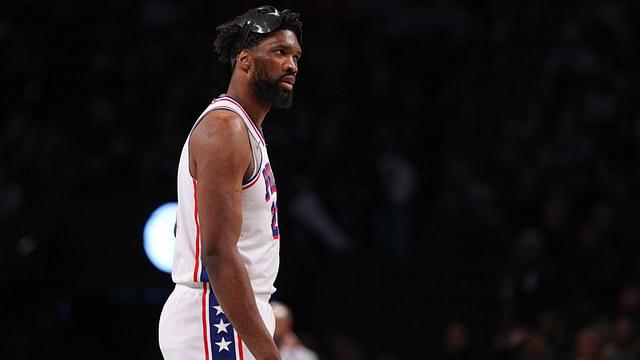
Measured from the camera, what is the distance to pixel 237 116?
3725 mm

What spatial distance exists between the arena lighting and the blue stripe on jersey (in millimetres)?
5807

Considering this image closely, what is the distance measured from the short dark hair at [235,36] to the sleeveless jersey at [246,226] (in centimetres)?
20

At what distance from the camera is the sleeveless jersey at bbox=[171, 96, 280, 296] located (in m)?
3.73

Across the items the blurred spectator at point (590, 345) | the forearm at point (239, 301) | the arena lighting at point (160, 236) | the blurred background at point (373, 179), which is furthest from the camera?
the blurred background at point (373, 179)

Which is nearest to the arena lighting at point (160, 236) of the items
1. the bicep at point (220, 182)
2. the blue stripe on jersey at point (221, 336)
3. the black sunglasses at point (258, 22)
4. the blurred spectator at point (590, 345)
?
the blurred spectator at point (590, 345)

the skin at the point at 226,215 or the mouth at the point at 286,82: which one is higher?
the mouth at the point at 286,82

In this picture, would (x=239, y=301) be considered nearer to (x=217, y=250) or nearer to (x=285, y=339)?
(x=217, y=250)

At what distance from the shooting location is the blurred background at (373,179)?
992 centimetres

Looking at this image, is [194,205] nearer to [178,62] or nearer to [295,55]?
[295,55]

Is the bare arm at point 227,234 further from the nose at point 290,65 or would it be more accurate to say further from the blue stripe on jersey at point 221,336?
the nose at point 290,65

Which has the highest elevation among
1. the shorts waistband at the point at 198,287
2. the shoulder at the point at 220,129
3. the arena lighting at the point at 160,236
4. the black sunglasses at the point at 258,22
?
the black sunglasses at the point at 258,22

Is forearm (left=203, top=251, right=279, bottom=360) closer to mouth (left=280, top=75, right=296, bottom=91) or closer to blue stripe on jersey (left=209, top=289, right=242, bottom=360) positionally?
blue stripe on jersey (left=209, top=289, right=242, bottom=360)

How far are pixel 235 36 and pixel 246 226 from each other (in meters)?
0.66

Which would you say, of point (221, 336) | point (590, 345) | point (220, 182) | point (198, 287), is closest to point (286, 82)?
point (220, 182)
